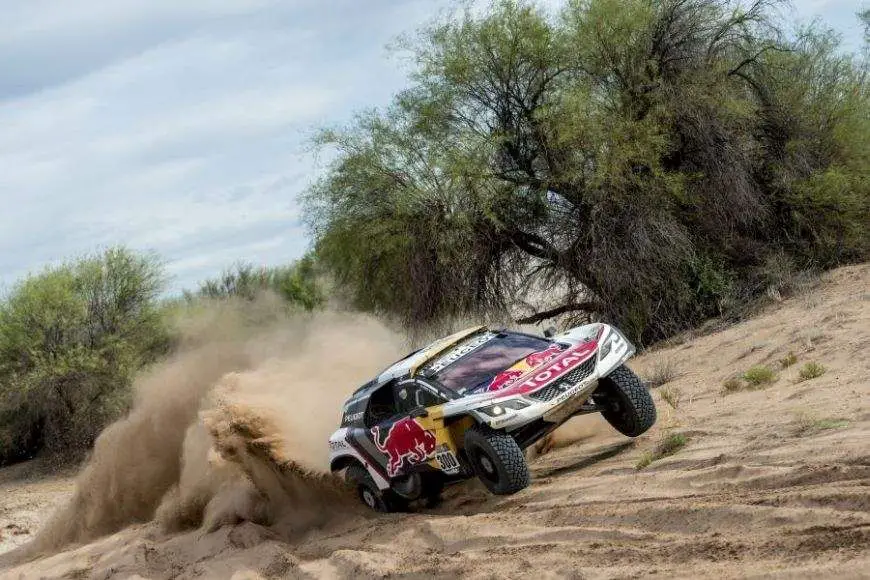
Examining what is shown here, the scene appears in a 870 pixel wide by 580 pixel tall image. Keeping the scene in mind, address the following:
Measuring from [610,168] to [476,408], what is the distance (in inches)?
546

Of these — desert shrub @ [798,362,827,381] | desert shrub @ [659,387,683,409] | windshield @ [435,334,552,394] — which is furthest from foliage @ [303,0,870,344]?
windshield @ [435,334,552,394]

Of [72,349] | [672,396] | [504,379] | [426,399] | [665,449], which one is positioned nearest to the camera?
[665,449]

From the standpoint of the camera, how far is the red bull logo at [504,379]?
958 cm

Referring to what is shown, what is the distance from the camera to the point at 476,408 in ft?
30.5

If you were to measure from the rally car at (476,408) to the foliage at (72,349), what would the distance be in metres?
24.7

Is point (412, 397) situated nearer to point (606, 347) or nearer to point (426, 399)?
point (426, 399)

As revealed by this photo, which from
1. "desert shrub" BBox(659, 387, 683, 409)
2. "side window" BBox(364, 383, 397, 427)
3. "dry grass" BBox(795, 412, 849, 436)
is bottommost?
"desert shrub" BBox(659, 387, 683, 409)

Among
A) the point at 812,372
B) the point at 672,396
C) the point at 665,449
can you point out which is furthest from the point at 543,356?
the point at 672,396

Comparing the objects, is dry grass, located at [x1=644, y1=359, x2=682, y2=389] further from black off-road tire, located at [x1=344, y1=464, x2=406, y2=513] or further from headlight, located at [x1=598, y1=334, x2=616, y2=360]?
black off-road tire, located at [x1=344, y1=464, x2=406, y2=513]

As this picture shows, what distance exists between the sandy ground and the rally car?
361 millimetres

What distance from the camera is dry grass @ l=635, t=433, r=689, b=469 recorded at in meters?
9.29

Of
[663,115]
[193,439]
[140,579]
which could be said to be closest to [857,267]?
[663,115]

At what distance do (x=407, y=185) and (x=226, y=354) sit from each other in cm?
735

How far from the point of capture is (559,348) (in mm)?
10320
